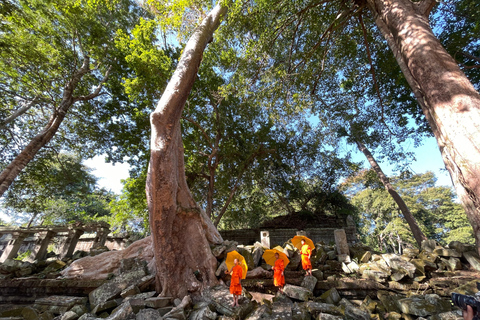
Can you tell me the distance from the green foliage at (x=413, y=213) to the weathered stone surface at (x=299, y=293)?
1531cm

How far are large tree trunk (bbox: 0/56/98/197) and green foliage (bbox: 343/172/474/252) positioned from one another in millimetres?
19635

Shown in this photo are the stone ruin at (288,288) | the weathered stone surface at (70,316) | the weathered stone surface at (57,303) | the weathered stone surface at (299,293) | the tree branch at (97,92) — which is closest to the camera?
the stone ruin at (288,288)

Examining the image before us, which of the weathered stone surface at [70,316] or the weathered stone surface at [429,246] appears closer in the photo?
the weathered stone surface at [70,316]

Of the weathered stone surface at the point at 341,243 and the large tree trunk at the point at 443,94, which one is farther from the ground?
the large tree trunk at the point at 443,94

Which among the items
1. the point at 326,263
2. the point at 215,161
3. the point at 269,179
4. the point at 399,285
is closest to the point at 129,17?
the point at 215,161

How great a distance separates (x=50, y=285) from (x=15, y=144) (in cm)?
639

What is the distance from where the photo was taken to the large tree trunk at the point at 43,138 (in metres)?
6.25

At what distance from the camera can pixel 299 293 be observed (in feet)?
13.9

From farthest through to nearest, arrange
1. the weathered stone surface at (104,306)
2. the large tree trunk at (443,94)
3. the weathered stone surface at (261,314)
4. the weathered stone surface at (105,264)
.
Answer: the weathered stone surface at (105,264)
the weathered stone surface at (104,306)
the weathered stone surface at (261,314)
the large tree trunk at (443,94)

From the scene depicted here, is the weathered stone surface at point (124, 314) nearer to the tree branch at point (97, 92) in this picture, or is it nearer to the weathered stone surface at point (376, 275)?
the weathered stone surface at point (376, 275)

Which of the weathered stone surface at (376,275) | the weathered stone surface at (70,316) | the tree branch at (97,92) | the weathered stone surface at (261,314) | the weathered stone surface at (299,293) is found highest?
the tree branch at (97,92)

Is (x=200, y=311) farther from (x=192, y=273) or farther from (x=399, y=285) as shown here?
(x=399, y=285)

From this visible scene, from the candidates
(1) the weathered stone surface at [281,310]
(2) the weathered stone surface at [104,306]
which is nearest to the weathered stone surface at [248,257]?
(1) the weathered stone surface at [281,310]

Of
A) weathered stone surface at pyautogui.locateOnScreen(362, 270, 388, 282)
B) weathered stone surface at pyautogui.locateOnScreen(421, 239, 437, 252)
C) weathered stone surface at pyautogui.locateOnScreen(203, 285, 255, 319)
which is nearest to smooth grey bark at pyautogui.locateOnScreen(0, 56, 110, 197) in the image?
weathered stone surface at pyautogui.locateOnScreen(203, 285, 255, 319)
